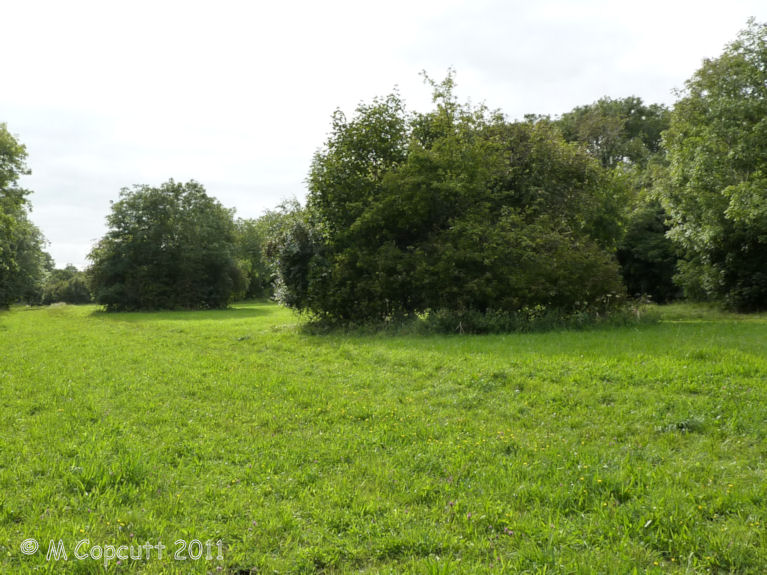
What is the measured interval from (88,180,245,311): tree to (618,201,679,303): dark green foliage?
1598 inches

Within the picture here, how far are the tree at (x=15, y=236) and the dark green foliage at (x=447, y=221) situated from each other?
24753 millimetres

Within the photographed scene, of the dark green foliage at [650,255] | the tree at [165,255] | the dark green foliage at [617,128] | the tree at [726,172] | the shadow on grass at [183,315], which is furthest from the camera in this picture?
the tree at [165,255]

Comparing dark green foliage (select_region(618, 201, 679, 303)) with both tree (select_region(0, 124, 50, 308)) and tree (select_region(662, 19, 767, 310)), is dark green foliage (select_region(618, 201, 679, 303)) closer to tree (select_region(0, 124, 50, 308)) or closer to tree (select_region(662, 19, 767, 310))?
tree (select_region(662, 19, 767, 310))

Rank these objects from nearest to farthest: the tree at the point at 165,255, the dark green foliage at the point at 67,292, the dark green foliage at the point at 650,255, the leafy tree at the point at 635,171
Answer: the leafy tree at the point at 635,171 → the dark green foliage at the point at 650,255 → the tree at the point at 165,255 → the dark green foliage at the point at 67,292

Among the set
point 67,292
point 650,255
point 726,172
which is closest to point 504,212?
point 726,172

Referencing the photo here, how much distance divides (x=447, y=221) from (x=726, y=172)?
15.7 meters

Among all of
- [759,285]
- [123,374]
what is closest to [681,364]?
[123,374]

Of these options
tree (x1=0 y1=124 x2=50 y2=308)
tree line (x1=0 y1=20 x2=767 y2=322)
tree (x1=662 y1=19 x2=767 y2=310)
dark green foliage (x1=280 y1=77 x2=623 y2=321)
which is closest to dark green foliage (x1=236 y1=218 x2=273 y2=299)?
tree (x1=0 y1=124 x2=50 y2=308)

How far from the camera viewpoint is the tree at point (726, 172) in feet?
72.1

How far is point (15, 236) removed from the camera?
36.5m

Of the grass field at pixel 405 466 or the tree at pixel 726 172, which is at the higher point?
the tree at pixel 726 172

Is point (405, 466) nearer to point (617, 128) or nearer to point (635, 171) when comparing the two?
point (635, 171)

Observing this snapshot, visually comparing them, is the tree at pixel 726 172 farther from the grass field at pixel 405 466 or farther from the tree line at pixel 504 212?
the grass field at pixel 405 466

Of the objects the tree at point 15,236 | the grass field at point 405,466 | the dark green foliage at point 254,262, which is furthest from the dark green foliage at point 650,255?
the dark green foliage at point 254,262
